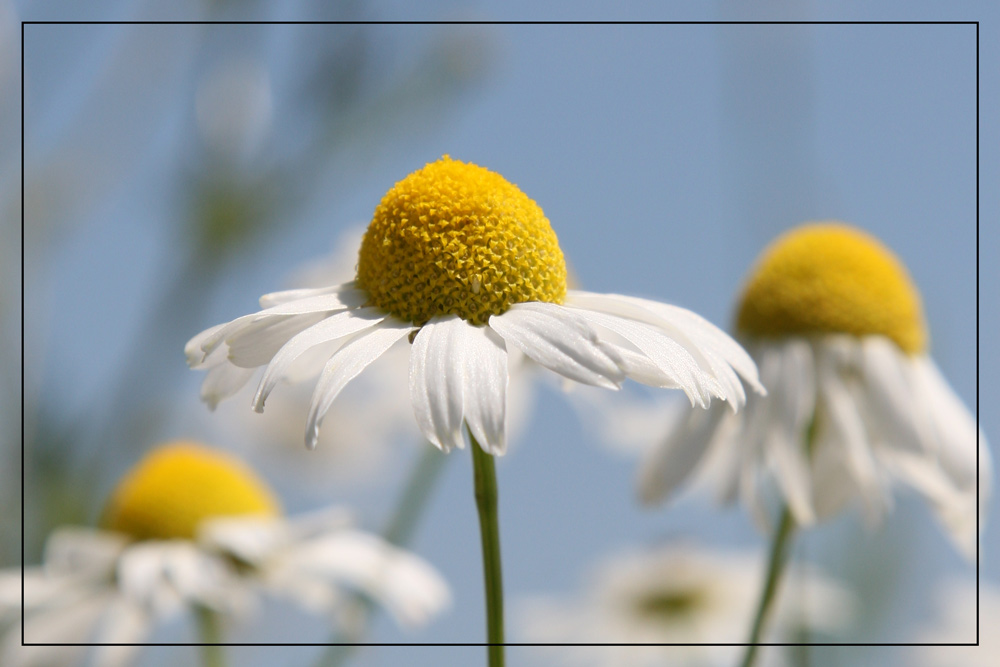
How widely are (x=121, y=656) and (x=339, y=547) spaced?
1.10ft

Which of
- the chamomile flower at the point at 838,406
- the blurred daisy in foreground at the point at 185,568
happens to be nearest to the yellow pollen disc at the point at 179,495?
the blurred daisy in foreground at the point at 185,568

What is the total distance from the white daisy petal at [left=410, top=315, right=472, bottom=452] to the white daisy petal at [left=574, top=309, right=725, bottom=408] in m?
0.10

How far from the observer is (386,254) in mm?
883

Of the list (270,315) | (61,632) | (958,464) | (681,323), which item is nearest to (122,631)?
(61,632)

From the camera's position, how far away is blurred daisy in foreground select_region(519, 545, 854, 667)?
243 centimetres

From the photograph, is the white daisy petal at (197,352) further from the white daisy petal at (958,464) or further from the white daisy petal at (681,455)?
the white daisy petal at (958,464)

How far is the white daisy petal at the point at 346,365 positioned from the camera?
0.71 metres

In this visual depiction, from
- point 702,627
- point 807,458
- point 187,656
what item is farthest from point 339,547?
point 702,627

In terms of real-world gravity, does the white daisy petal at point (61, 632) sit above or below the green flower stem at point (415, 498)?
below

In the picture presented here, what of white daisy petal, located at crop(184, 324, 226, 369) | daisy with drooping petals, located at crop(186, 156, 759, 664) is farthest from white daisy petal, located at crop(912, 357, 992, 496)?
white daisy petal, located at crop(184, 324, 226, 369)

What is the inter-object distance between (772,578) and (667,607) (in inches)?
65.6

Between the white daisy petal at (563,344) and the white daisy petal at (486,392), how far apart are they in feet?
0.06

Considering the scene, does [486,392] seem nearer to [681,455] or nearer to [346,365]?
[346,365]

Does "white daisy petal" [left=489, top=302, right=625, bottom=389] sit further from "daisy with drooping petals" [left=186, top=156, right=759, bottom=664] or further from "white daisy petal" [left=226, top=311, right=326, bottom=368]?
"white daisy petal" [left=226, top=311, right=326, bottom=368]
